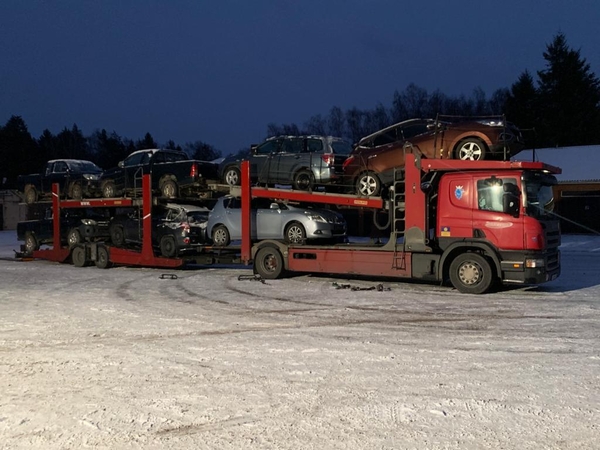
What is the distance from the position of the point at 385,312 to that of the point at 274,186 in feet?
18.8

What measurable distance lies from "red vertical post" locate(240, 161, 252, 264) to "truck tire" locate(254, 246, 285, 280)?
28cm

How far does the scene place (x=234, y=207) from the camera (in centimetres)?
1581

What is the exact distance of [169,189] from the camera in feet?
57.1

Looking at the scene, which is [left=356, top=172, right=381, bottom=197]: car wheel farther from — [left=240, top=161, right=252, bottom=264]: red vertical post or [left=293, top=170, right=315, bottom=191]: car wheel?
[left=240, top=161, right=252, bottom=264]: red vertical post

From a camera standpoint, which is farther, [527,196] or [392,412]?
[527,196]

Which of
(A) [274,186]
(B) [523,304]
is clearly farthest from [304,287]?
(B) [523,304]

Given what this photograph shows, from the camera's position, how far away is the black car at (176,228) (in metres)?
17.0

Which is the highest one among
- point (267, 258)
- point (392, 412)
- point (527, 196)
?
point (527, 196)

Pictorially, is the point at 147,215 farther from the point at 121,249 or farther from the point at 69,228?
the point at 69,228

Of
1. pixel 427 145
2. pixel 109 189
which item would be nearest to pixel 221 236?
pixel 109 189

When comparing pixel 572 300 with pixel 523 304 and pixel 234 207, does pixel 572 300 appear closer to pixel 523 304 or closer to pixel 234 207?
pixel 523 304

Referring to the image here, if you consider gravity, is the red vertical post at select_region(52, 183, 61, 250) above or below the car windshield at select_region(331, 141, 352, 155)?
below

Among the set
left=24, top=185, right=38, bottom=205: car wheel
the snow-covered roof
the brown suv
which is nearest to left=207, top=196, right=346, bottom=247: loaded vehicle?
the brown suv

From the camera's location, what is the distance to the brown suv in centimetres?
1188
